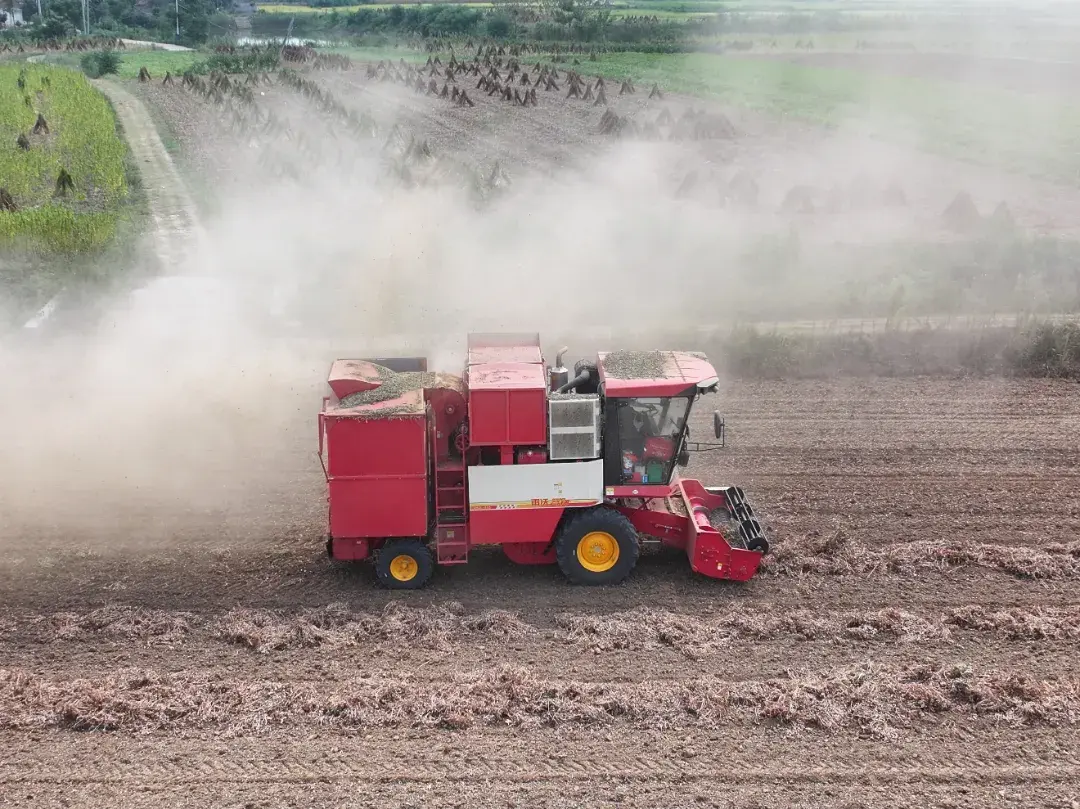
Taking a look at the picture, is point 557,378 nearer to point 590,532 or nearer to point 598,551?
point 590,532

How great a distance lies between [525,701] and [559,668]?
2.03 feet

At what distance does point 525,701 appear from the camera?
28.3 feet

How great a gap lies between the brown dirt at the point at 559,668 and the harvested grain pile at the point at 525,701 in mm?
23

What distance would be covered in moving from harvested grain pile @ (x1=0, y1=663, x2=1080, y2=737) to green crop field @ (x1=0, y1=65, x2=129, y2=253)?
15.8 m

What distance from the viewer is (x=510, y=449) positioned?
10180 millimetres

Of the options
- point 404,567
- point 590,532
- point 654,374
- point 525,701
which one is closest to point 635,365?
point 654,374

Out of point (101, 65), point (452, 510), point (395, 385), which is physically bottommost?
point (452, 510)

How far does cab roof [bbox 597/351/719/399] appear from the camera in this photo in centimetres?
1009

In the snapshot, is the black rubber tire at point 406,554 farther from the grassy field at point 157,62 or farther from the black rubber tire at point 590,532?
the grassy field at point 157,62

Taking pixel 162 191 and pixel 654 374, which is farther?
pixel 162 191

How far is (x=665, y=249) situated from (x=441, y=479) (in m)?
13.3

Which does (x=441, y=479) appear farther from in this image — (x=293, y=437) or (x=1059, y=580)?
(x=1059, y=580)

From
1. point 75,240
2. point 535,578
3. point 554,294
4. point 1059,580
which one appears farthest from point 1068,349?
point 75,240

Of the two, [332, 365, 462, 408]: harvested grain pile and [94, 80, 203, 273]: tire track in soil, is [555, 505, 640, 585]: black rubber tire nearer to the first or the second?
[332, 365, 462, 408]: harvested grain pile
